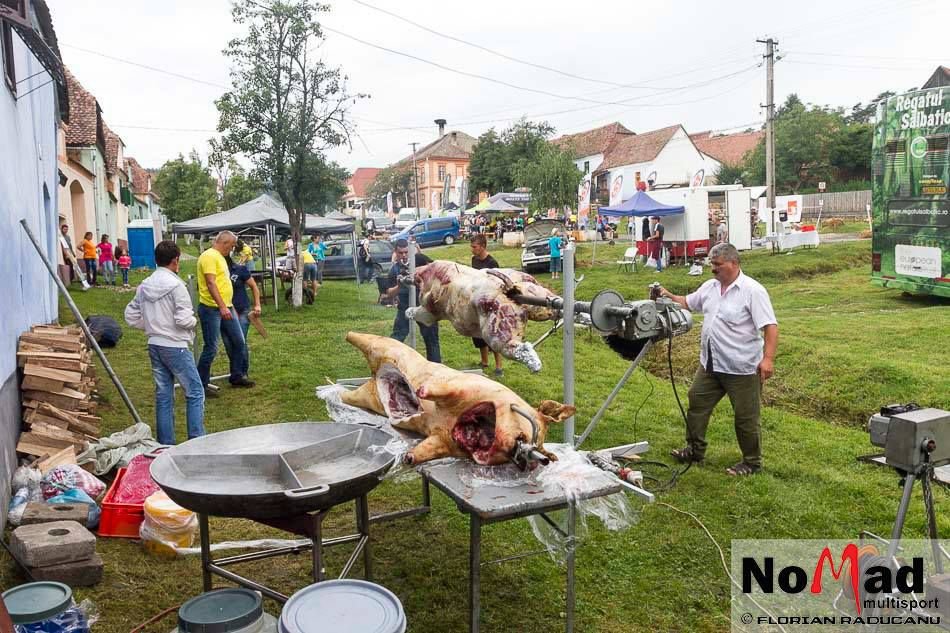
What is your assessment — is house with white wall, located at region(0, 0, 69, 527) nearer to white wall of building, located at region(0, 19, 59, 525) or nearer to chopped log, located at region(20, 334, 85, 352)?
white wall of building, located at region(0, 19, 59, 525)

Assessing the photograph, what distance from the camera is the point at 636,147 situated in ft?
172

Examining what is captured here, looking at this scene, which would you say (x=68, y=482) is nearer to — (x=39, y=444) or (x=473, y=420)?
(x=39, y=444)

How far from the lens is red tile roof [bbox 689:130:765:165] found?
60938mm

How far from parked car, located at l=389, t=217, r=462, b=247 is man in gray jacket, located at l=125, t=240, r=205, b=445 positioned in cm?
2841

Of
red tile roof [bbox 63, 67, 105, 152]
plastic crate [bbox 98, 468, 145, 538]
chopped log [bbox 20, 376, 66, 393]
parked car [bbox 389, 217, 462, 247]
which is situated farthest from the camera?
parked car [bbox 389, 217, 462, 247]

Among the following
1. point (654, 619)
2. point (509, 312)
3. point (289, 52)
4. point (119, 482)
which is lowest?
point (654, 619)

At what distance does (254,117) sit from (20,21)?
10.3 meters

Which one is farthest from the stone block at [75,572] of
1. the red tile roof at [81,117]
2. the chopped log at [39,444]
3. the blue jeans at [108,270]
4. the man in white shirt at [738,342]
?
the red tile roof at [81,117]

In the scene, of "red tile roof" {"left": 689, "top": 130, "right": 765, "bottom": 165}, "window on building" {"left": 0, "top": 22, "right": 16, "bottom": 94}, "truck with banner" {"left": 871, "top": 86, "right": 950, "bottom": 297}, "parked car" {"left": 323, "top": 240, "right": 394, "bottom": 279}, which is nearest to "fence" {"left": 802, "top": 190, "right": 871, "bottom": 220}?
"red tile roof" {"left": 689, "top": 130, "right": 765, "bottom": 165}

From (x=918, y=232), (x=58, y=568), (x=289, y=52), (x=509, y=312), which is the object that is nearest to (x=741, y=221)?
(x=918, y=232)

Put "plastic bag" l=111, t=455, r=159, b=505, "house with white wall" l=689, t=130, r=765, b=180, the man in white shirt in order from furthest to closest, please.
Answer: "house with white wall" l=689, t=130, r=765, b=180 → the man in white shirt → "plastic bag" l=111, t=455, r=159, b=505

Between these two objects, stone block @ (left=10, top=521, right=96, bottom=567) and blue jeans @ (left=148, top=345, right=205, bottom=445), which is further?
blue jeans @ (left=148, top=345, right=205, bottom=445)

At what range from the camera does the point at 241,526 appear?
16.9ft

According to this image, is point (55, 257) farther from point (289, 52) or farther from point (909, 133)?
point (909, 133)
